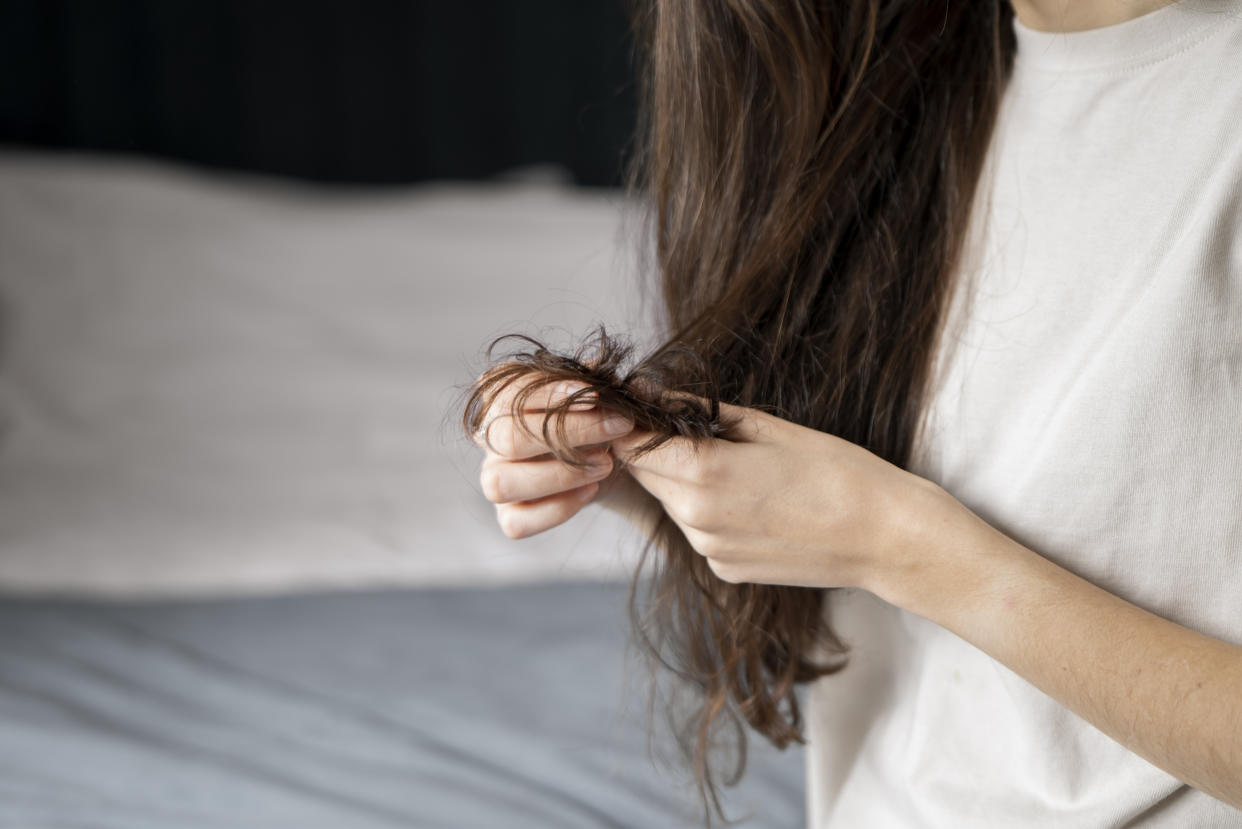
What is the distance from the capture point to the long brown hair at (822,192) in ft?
2.27

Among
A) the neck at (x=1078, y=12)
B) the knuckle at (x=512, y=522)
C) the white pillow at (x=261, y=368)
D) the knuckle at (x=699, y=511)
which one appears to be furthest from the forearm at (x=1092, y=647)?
the white pillow at (x=261, y=368)

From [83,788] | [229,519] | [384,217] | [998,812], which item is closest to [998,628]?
[998,812]

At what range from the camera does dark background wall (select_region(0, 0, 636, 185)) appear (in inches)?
89.7

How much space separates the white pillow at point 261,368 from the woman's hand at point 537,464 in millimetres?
531

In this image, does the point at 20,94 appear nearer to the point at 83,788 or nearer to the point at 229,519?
the point at 229,519

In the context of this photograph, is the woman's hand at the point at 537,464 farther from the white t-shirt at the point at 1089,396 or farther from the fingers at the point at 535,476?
the white t-shirt at the point at 1089,396

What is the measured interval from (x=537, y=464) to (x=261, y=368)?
1.40 metres

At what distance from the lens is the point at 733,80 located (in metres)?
0.70

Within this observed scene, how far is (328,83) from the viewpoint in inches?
97.5

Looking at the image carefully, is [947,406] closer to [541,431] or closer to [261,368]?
[541,431]

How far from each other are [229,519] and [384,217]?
0.93 meters

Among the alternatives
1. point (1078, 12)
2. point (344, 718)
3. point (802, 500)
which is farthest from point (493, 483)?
point (344, 718)

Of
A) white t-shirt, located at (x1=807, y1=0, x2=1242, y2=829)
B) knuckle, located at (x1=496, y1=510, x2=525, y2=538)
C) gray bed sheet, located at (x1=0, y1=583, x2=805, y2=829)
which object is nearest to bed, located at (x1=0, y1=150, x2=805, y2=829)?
gray bed sheet, located at (x1=0, y1=583, x2=805, y2=829)

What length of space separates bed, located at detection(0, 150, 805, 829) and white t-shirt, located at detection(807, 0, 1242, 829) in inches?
11.2
